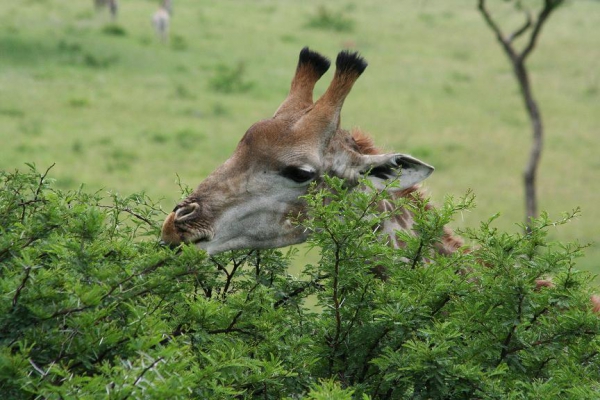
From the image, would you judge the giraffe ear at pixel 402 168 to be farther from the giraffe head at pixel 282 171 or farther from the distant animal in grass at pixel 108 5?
the distant animal in grass at pixel 108 5

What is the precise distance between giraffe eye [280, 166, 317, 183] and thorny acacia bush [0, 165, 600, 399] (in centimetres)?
145

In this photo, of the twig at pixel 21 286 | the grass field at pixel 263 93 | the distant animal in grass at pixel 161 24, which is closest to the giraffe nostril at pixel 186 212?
the twig at pixel 21 286

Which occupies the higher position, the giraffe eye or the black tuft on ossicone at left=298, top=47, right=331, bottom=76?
the black tuft on ossicone at left=298, top=47, right=331, bottom=76

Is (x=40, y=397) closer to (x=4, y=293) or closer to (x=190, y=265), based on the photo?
(x=4, y=293)

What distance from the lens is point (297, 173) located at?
5.64 m

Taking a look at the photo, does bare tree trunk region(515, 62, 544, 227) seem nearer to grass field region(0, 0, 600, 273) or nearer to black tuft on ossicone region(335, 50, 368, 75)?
grass field region(0, 0, 600, 273)

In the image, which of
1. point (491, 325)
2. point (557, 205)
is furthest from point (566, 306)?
point (557, 205)

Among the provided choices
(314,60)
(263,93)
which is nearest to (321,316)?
(314,60)

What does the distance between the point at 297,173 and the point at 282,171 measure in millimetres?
88

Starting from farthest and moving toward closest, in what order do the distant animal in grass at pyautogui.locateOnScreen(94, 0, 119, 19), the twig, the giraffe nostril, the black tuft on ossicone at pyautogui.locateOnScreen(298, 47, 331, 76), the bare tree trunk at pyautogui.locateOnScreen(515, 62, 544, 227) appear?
1. the distant animal in grass at pyautogui.locateOnScreen(94, 0, 119, 19)
2. the bare tree trunk at pyautogui.locateOnScreen(515, 62, 544, 227)
3. the black tuft on ossicone at pyautogui.locateOnScreen(298, 47, 331, 76)
4. the giraffe nostril
5. the twig

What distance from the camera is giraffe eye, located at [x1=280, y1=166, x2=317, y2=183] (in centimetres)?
562

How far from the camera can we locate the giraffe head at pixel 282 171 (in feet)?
17.8

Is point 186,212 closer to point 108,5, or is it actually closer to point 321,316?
point 321,316

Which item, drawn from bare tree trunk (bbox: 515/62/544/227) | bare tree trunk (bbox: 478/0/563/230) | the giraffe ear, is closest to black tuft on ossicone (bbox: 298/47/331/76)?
the giraffe ear
